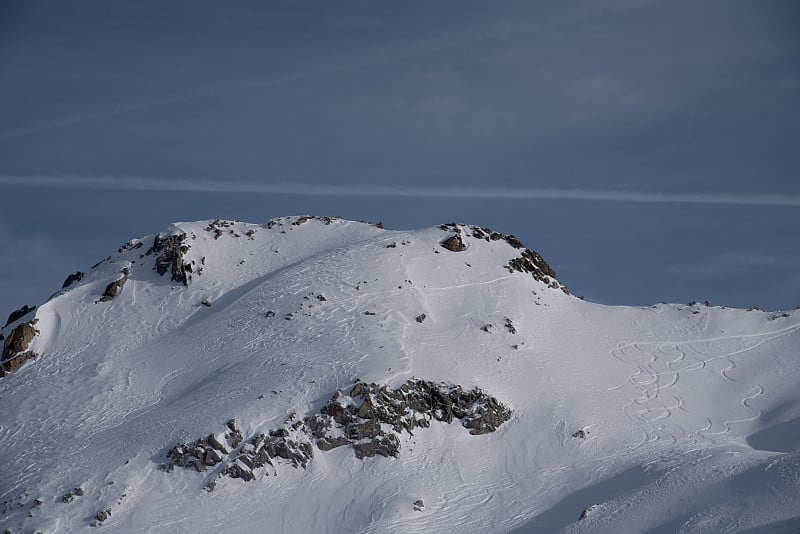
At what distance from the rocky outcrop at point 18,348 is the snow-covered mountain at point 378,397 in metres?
0.16

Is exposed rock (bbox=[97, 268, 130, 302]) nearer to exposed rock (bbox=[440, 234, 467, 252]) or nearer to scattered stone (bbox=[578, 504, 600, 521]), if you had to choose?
exposed rock (bbox=[440, 234, 467, 252])

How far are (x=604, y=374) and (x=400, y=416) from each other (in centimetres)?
1565

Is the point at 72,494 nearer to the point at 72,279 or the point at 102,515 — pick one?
the point at 102,515

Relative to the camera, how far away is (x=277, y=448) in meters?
43.1

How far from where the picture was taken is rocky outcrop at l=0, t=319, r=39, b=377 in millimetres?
55062

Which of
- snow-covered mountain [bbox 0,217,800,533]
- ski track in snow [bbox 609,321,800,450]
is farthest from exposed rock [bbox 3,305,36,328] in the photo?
ski track in snow [bbox 609,321,800,450]

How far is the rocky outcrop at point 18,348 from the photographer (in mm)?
55062

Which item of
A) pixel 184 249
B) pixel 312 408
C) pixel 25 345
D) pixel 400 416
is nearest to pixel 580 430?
pixel 400 416

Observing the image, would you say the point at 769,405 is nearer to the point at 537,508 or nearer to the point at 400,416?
the point at 537,508

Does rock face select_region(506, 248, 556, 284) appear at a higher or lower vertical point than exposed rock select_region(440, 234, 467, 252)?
lower

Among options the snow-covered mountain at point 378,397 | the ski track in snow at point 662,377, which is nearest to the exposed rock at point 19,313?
Answer: the snow-covered mountain at point 378,397

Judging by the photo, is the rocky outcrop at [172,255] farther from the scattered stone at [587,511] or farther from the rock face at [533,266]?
the scattered stone at [587,511]

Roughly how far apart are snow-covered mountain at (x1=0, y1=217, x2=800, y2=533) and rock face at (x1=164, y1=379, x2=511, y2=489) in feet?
0.41

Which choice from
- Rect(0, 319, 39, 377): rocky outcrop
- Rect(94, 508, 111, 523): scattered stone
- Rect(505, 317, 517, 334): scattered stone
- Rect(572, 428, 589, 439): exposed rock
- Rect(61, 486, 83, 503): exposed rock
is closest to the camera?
Rect(94, 508, 111, 523): scattered stone
